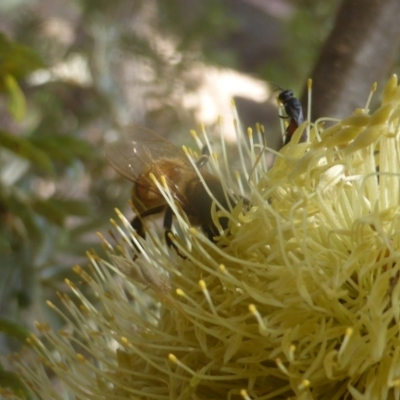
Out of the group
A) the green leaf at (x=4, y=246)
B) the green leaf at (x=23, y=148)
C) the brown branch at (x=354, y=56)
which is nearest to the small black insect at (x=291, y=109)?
the brown branch at (x=354, y=56)

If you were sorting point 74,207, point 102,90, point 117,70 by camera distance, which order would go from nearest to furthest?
point 74,207, point 102,90, point 117,70

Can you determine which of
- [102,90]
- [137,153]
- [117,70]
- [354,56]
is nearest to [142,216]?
[137,153]

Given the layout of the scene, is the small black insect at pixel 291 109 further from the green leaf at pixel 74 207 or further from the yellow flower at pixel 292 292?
the green leaf at pixel 74 207

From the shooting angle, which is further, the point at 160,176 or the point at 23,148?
the point at 23,148

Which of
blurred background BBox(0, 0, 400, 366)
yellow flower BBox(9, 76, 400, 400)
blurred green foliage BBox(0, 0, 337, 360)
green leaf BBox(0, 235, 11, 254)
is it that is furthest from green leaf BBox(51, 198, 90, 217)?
yellow flower BBox(9, 76, 400, 400)

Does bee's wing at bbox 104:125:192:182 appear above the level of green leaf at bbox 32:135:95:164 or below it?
above

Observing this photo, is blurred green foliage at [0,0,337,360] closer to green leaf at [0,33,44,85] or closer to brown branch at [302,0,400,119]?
green leaf at [0,33,44,85]

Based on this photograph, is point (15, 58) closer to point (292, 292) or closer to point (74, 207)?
point (74, 207)
